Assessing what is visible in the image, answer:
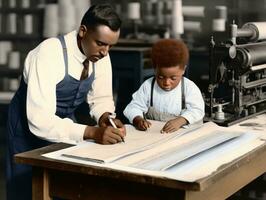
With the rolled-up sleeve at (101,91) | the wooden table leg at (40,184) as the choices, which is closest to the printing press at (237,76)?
the rolled-up sleeve at (101,91)

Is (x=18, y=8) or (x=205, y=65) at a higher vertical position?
(x=18, y=8)

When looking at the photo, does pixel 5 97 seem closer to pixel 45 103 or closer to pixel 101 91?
pixel 101 91

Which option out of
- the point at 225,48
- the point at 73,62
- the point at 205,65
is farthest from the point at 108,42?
the point at 205,65

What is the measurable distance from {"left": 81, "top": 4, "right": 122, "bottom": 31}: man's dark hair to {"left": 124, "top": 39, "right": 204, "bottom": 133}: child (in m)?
0.27

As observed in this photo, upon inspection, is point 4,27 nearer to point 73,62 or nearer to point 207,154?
point 73,62

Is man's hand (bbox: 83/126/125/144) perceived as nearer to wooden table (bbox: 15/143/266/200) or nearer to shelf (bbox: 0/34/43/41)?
wooden table (bbox: 15/143/266/200)

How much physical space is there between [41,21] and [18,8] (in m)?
0.31

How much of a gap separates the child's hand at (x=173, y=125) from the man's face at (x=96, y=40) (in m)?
0.36

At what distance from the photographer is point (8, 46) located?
225 inches

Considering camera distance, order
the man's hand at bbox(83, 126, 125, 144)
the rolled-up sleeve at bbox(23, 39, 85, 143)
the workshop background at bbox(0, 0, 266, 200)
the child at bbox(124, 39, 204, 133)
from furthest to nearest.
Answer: the workshop background at bbox(0, 0, 266, 200) → the child at bbox(124, 39, 204, 133) → the rolled-up sleeve at bbox(23, 39, 85, 143) → the man's hand at bbox(83, 126, 125, 144)

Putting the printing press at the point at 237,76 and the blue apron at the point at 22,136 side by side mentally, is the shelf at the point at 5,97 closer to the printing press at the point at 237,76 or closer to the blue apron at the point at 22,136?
the blue apron at the point at 22,136

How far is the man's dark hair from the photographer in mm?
1983

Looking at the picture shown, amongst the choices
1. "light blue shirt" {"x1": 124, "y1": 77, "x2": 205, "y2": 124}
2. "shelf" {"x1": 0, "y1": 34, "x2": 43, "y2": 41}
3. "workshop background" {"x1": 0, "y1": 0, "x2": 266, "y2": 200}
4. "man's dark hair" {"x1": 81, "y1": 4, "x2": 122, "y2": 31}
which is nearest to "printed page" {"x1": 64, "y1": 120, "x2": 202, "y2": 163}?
"light blue shirt" {"x1": 124, "y1": 77, "x2": 205, "y2": 124}

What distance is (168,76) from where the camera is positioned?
2.19m
